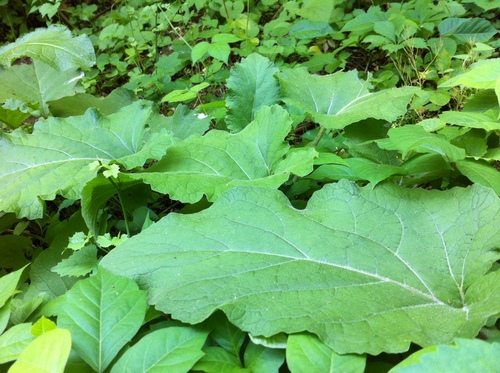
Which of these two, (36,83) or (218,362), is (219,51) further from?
(218,362)

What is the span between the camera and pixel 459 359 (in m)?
0.62

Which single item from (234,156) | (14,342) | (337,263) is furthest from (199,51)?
(14,342)

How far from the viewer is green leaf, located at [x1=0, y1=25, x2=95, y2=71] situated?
5.18 feet

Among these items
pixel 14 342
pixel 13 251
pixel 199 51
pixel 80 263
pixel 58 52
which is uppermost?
pixel 58 52

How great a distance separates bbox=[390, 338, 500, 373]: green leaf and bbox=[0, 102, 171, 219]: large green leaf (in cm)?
90

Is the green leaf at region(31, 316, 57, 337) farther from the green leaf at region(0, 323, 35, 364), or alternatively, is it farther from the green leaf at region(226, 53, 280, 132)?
the green leaf at region(226, 53, 280, 132)

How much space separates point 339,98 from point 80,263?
1.06 metres

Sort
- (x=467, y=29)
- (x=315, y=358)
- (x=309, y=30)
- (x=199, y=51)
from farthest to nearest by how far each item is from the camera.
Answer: (x=309, y=30) < (x=467, y=29) < (x=199, y=51) < (x=315, y=358)

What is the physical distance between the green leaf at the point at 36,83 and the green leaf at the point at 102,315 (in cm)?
133

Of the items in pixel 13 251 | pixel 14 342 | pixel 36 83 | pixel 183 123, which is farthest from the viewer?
pixel 36 83

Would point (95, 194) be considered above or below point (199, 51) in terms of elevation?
below

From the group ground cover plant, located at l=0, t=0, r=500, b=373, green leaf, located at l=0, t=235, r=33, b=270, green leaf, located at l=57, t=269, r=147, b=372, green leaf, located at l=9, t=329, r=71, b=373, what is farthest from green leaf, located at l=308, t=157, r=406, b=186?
green leaf, located at l=0, t=235, r=33, b=270

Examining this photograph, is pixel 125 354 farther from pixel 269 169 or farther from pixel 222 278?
pixel 269 169

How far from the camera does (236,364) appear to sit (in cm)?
81
